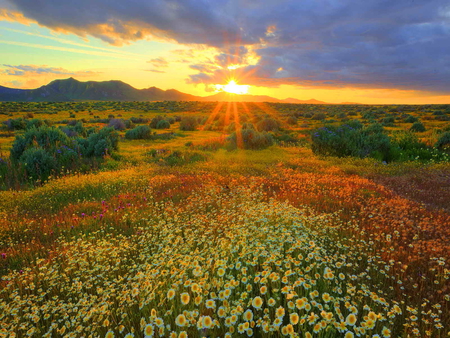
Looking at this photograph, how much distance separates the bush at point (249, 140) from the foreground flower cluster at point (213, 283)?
10.2 metres

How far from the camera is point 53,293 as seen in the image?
12.7 ft

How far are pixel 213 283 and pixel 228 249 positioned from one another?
42.0 inches

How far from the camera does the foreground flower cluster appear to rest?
2584 millimetres

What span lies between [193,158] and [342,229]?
996 cm

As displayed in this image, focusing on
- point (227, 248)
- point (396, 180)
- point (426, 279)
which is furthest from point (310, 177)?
point (227, 248)

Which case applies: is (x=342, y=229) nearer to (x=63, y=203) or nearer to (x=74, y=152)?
(x=63, y=203)

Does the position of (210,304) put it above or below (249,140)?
above

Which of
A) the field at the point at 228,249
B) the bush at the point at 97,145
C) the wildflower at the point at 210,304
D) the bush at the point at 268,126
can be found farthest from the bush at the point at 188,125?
the wildflower at the point at 210,304

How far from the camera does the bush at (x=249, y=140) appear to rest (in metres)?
17.9

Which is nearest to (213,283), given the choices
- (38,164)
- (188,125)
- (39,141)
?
(38,164)

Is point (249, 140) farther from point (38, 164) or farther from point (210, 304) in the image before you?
point (210, 304)

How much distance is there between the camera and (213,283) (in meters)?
3.00

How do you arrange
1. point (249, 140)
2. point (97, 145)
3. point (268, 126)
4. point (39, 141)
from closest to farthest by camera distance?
point (39, 141), point (97, 145), point (249, 140), point (268, 126)

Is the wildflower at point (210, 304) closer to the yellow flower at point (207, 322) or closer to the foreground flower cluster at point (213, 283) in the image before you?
the foreground flower cluster at point (213, 283)
